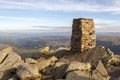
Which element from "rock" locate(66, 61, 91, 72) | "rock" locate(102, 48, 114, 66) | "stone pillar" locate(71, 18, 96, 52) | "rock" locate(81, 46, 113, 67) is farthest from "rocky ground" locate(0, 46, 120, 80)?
"stone pillar" locate(71, 18, 96, 52)

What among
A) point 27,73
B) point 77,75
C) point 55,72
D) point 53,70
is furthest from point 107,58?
point 27,73

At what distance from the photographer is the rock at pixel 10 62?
41.7m

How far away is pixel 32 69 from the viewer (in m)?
37.7

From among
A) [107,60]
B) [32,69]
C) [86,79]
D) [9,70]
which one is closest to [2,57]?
[9,70]

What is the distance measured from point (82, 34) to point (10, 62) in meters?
24.1

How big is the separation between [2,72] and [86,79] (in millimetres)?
15230

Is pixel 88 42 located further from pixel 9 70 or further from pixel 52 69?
pixel 9 70

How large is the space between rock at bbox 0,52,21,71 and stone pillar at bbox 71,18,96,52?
2165 cm

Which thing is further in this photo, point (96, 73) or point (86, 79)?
point (96, 73)

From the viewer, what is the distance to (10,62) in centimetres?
4397

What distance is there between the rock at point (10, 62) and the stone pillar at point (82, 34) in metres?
21.7

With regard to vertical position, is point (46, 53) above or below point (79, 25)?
below

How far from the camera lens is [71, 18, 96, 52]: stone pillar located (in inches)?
2414

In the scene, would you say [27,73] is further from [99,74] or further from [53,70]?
[99,74]
